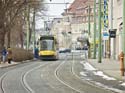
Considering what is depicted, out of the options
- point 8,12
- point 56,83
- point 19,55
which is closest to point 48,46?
point 19,55

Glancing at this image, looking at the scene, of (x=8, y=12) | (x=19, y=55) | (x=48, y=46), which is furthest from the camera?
(x=48, y=46)

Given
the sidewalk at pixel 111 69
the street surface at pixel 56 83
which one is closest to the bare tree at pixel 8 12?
the sidewalk at pixel 111 69

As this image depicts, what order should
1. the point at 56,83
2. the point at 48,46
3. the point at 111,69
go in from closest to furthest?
1. the point at 56,83
2. the point at 111,69
3. the point at 48,46

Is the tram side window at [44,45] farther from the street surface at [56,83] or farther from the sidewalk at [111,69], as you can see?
the street surface at [56,83]

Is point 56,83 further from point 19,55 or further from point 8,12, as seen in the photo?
point 19,55

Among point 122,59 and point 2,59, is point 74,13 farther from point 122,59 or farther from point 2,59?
point 122,59

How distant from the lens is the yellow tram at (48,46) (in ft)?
205

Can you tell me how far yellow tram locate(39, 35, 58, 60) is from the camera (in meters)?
62.4

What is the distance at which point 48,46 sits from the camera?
6312cm

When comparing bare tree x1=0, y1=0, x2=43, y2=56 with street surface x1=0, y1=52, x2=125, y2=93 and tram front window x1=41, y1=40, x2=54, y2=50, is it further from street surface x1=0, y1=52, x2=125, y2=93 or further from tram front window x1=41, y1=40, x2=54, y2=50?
street surface x1=0, y1=52, x2=125, y2=93

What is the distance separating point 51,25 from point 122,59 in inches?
6166

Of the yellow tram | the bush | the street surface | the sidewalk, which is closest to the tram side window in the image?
the yellow tram

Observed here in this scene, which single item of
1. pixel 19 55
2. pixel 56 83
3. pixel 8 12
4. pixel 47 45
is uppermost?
pixel 8 12

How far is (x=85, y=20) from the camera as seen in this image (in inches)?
5758
